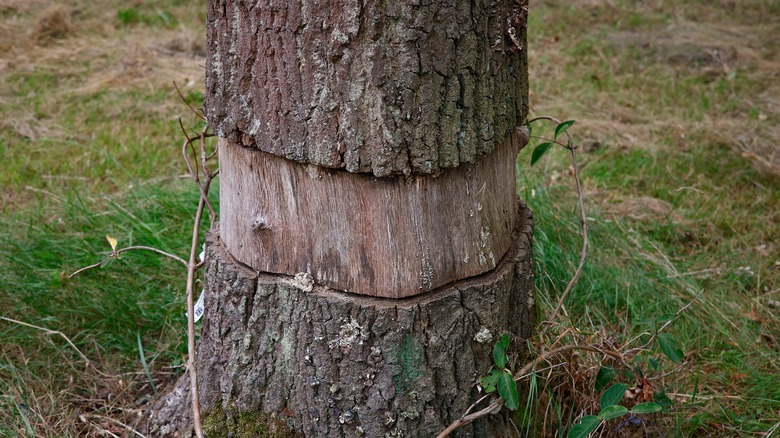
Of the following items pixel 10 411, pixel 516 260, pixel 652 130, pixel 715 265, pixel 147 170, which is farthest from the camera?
pixel 652 130

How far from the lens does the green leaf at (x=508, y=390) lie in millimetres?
1828

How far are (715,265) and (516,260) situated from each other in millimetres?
1660

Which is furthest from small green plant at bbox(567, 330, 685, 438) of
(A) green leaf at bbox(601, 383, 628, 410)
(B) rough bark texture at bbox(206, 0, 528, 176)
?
(B) rough bark texture at bbox(206, 0, 528, 176)

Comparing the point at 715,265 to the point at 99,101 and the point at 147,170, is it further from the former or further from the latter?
the point at 99,101

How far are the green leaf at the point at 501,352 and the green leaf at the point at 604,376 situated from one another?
0.29 meters

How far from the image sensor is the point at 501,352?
1871mm

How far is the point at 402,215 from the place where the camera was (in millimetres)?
1754

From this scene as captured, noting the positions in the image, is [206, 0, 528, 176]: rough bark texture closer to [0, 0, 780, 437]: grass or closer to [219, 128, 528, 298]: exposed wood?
[219, 128, 528, 298]: exposed wood

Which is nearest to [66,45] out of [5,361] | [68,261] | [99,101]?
[99,101]

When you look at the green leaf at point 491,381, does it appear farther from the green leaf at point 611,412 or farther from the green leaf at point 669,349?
the green leaf at point 669,349

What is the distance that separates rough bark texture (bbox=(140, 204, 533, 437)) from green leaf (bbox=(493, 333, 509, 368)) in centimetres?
5

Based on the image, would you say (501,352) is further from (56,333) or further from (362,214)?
(56,333)

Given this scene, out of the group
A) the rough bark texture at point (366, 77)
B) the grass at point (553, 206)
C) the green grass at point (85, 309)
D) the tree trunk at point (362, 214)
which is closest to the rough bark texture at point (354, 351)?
the tree trunk at point (362, 214)

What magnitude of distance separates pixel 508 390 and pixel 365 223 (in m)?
0.54
